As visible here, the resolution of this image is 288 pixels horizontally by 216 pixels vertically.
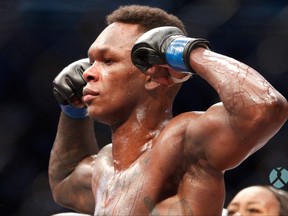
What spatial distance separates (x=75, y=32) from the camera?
2486 mm

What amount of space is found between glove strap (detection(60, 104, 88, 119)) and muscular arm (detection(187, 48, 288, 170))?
611 mm

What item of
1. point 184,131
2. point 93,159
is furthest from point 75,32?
point 184,131

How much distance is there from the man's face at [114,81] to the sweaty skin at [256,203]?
47 centimetres

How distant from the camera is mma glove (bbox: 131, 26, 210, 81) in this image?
55.2 inches

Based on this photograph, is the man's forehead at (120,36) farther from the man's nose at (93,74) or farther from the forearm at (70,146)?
the forearm at (70,146)

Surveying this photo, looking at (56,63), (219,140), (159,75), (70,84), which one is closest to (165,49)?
(159,75)

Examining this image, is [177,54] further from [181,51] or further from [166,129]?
[166,129]

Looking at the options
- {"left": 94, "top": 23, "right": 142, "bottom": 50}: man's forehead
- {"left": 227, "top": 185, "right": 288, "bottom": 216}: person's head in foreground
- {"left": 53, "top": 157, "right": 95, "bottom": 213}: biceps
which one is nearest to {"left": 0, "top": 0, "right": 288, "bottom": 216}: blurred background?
{"left": 227, "top": 185, "right": 288, "bottom": 216}: person's head in foreground

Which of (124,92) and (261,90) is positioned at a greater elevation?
(261,90)

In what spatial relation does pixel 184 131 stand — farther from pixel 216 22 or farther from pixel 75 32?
pixel 75 32

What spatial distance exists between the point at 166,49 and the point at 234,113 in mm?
198

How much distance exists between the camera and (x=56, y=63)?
8.36ft

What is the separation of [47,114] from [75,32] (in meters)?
0.30

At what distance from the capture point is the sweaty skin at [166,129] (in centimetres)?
134
